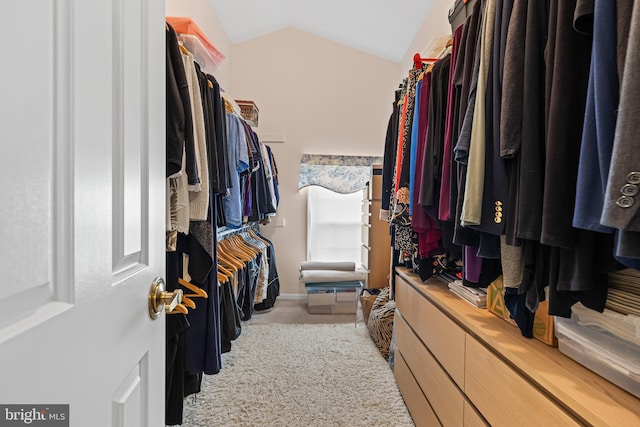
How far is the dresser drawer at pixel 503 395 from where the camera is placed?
76cm

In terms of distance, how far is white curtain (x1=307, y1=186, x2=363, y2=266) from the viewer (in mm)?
4129

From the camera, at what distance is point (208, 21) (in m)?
3.15

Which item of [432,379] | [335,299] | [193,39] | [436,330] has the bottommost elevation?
[335,299]

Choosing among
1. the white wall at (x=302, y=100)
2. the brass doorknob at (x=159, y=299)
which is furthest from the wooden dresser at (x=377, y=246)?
the brass doorknob at (x=159, y=299)

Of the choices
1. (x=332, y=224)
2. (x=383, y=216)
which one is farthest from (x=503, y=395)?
(x=332, y=224)

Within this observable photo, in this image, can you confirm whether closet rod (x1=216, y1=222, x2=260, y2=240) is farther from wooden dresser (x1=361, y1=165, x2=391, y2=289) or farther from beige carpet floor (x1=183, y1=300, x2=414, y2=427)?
wooden dresser (x1=361, y1=165, x2=391, y2=289)

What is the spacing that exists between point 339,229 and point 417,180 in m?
2.73

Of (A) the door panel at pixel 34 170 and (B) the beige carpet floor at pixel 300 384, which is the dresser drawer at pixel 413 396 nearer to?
(B) the beige carpet floor at pixel 300 384

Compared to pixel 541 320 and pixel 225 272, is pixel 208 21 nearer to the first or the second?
pixel 225 272

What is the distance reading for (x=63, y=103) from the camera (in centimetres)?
41

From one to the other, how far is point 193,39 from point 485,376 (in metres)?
1.88

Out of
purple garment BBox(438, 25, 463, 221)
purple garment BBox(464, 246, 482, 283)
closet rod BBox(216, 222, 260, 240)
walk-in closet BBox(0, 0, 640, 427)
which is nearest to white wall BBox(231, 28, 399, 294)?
closet rod BBox(216, 222, 260, 240)

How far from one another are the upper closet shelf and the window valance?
7.47 feet

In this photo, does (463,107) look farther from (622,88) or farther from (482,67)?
(622,88)
